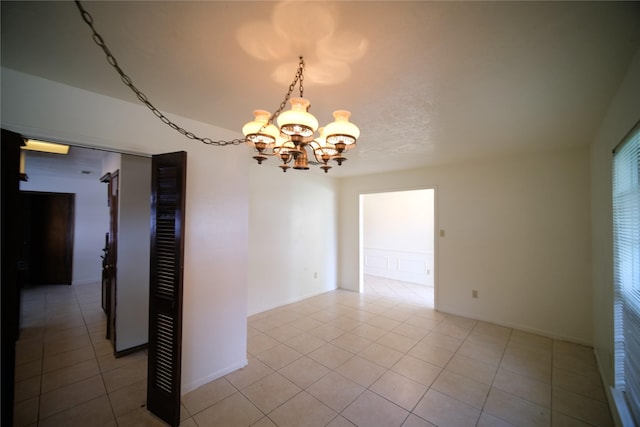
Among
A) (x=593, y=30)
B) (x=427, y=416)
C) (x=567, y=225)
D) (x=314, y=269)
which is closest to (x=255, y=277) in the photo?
(x=314, y=269)

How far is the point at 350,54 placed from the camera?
4.52 ft

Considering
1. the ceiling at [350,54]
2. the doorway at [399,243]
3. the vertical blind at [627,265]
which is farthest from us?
the doorway at [399,243]

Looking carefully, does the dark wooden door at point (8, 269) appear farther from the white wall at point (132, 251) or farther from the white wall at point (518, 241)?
the white wall at point (518, 241)

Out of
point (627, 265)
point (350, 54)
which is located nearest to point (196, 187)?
point (350, 54)

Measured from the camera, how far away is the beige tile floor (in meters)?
1.97

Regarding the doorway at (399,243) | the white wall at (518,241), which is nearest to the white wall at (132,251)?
the doorway at (399,243)

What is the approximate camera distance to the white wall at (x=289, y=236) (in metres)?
4.17

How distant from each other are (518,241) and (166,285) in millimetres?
4451

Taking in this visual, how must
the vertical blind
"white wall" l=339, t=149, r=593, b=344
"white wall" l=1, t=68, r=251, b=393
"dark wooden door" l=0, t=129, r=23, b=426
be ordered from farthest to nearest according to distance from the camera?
"white wall" l=339, t=149, r=593, b=344
"white wall" l=1, t=68, r=251, b=393
the vertical blind
"dark wooden door" l=0, t=129, r=23, b=426

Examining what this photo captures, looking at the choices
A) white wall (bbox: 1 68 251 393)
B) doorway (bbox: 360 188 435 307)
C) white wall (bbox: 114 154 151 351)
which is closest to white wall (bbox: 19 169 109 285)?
white wall (bbox: 114 154 151 351)

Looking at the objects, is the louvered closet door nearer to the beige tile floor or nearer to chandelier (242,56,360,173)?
the beige tile floor

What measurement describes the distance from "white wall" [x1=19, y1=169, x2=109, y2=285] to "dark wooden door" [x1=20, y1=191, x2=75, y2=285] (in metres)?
0.10

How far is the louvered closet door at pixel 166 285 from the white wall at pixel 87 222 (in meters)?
5.29

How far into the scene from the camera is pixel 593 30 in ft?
3.99
